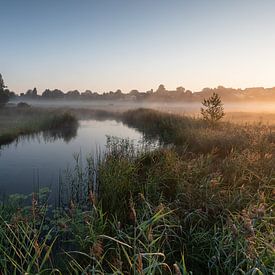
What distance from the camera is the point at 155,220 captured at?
2.72 metres

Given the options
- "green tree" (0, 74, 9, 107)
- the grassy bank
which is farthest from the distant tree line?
the grassy bank

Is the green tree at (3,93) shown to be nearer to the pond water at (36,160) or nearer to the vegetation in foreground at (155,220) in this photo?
the pond water at (36,160)

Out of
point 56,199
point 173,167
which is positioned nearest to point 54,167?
point 56,199

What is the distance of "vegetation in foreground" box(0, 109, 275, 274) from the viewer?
10.6 ft

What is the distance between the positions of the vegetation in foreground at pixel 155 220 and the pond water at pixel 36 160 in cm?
180

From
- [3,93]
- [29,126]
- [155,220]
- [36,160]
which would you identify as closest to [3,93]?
[3,93]

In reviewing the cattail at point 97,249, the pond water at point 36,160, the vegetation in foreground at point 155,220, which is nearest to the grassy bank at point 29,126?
the pond water at point 36,160

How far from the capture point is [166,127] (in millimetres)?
20047

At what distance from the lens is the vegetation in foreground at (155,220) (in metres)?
3.23

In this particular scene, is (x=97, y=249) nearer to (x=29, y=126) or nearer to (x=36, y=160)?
(x=36, y=160)

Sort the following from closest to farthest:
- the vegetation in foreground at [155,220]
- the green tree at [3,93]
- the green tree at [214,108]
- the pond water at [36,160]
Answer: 1. the vegetation in foreground at [155,220]
2. the pond water at [36,160]
3. the green tree at [214,108]
4. the green tree at [3,93]

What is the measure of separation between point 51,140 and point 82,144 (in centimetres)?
249

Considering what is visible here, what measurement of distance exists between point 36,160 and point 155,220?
1208 centimetres

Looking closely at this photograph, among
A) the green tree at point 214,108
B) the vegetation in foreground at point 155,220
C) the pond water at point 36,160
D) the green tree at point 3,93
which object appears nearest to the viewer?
the vegetation in foreground at point 155,220
